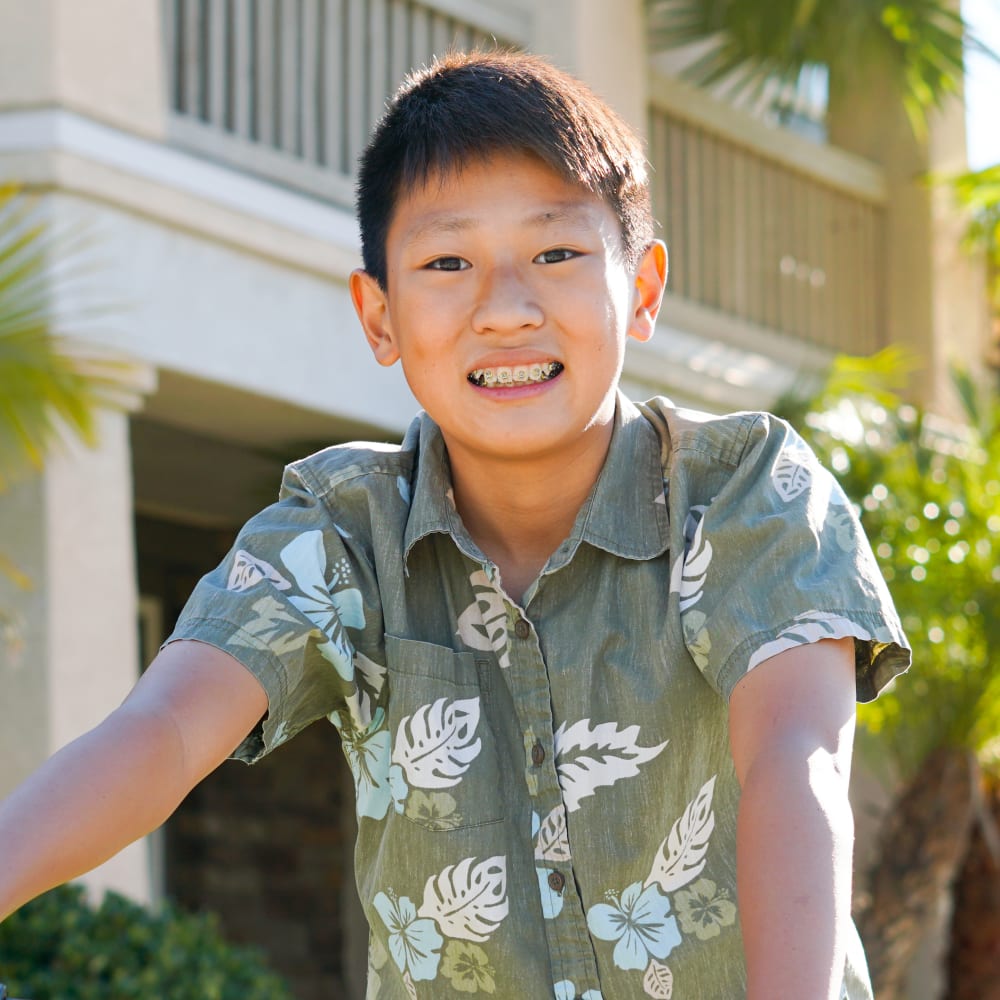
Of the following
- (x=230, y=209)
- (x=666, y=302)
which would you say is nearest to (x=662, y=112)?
(x=666, y=302)

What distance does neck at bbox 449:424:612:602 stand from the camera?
7.59 feet

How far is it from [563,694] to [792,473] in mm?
359

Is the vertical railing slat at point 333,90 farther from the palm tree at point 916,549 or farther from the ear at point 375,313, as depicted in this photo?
the ear at point 375,313

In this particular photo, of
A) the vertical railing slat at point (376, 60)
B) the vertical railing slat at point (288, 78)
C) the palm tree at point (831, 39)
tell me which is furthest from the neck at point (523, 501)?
the palm tree at point (831, 39)

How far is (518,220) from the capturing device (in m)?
2.17

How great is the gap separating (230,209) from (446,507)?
4.15 meters

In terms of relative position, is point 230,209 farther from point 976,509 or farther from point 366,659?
point 366,659

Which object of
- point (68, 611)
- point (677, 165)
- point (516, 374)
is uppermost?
point (677, 165)

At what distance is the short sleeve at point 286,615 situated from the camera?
6.84ft

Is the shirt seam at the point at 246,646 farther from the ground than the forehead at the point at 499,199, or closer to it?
closer to it

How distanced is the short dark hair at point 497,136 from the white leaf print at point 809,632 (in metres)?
0.58

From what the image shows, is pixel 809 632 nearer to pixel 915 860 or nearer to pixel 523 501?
pixel 523 501

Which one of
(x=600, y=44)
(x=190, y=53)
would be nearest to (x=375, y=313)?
(x=190, y=53)

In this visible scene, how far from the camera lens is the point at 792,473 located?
2.14 metres
